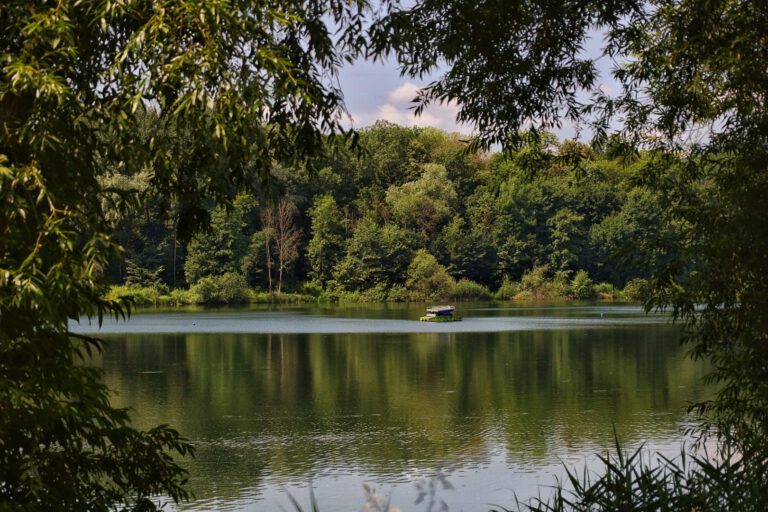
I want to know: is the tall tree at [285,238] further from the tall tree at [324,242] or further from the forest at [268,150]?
the forest at [268,150]

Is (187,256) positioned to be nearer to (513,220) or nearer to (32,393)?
(513,220)

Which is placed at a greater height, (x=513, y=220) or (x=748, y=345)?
(x=513, y=220)

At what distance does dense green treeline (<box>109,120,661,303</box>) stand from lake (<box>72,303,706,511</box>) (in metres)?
21.3

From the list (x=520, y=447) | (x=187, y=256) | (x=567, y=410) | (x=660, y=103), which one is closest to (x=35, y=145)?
(x=660, y=103)

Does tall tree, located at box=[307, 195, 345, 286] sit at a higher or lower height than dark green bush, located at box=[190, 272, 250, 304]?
higher

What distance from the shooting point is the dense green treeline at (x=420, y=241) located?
2293 inches

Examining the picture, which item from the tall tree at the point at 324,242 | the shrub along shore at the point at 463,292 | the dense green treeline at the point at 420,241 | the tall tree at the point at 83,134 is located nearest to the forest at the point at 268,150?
the tall tree at the point at 83,134

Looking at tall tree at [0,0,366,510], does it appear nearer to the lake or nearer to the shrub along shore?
the lake

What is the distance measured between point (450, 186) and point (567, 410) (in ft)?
151

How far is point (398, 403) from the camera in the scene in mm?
18875

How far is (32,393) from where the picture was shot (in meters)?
4.98

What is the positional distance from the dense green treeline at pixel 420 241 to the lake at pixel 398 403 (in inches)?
837

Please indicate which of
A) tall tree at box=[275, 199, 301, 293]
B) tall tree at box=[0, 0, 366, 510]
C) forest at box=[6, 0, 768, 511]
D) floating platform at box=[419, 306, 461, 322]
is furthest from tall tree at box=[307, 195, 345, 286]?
tall tree at box=[0, 0, 366, 510]

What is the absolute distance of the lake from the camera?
1253cm
